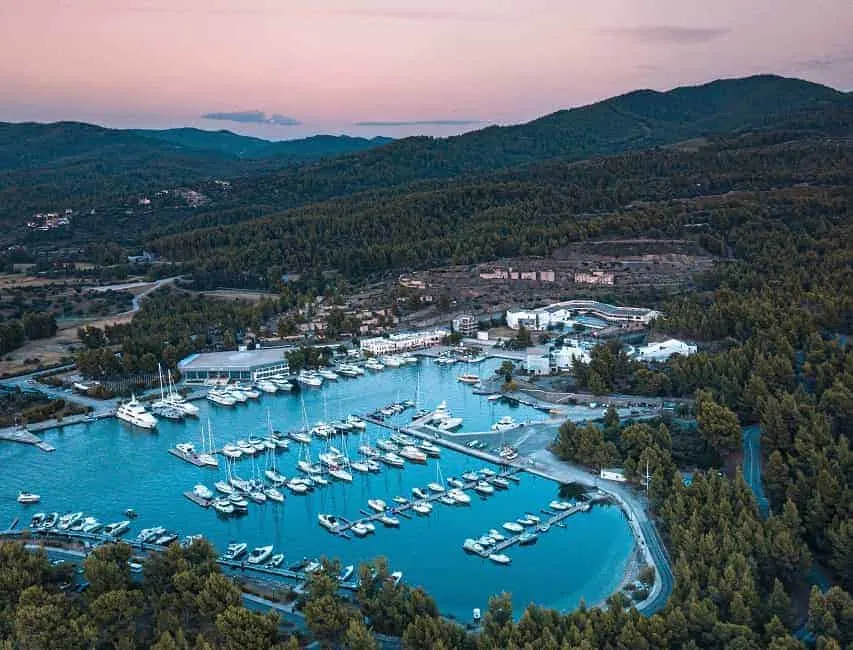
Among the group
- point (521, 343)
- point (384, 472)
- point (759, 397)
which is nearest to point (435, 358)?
point (521, 343)

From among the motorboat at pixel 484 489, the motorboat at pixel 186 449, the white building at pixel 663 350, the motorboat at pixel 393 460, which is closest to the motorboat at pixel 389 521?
the motorboat at pixel 484 489

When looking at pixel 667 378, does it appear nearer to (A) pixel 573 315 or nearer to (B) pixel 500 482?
(B) pixel 500 482

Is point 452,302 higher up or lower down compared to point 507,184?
→ lower down

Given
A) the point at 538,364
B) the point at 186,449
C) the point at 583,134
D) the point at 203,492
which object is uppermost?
the point at 583,134

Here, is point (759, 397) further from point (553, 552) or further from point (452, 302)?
point (452, 302)

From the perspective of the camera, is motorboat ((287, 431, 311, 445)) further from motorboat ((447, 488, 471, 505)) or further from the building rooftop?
the building rooftop

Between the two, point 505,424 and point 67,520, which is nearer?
point 67,520

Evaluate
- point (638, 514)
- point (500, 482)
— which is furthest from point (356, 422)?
point (638, 514)
